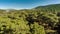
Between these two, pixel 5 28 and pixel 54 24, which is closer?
pixel 5 28

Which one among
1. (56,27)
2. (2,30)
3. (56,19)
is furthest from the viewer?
(56,19)

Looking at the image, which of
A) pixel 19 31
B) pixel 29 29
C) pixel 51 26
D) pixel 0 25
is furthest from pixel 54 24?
pixel 0 25

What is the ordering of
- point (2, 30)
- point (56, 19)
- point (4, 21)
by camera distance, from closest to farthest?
point (2, 30) < point (4, 21) < point (56, 19)

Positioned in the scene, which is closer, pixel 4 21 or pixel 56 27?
pixel 4 21

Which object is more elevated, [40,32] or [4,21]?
[4,21]

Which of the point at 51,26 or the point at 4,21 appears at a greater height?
the point at 4,21

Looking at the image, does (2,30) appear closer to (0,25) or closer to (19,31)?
(0,25)

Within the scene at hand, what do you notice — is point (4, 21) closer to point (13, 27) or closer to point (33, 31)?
point (13, 27)

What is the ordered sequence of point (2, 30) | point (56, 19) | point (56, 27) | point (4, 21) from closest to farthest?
point (2, 30)
point (4, 21)
point (56, 27)
point (56, 19)

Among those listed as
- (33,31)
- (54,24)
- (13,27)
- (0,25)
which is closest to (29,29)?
(33,31)
